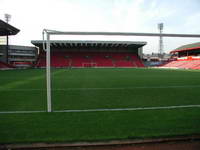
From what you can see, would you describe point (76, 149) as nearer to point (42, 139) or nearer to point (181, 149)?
point (42, 139)

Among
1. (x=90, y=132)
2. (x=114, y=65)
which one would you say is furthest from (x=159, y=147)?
(x=114, y=65)

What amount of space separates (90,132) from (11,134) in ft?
5.00

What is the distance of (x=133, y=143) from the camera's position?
2549 millimetres

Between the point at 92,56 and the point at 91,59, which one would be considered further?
the point at 92,56

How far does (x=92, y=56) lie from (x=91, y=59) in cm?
139

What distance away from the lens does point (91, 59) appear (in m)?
47.8

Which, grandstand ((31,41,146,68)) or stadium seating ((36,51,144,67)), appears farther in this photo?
grandstand ((31,41,146,68))

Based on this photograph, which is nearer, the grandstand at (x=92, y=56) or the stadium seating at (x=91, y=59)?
the stadium seating at (x=91, y=59)

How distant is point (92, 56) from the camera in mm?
48562

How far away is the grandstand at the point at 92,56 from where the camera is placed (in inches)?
1775

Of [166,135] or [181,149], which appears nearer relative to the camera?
[181,149]

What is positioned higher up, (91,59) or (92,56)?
(92,56)

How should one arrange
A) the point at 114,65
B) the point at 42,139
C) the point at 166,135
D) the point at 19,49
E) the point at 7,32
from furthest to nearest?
1. the point at 19,49
2. the point at 114,65
3. the point at 7,32
4. the point at 166,135
5. the point at 42,139

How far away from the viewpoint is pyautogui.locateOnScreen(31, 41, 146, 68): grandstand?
45094 millimetres
